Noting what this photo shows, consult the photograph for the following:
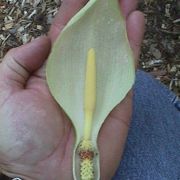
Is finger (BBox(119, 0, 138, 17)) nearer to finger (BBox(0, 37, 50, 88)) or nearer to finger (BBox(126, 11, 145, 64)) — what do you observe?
finger (BBox(126, 11, 145, 64))

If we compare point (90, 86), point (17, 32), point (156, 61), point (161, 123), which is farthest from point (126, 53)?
point (17, 32)

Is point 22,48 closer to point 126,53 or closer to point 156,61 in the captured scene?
point 126,53

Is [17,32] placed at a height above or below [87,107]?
below

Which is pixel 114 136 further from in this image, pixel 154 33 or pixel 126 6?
pixel 154 33

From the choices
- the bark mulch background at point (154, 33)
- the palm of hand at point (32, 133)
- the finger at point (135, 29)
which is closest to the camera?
the palm of hand at point (32, 133)

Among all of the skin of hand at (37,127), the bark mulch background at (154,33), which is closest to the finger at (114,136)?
the skin of hand at (37,127)

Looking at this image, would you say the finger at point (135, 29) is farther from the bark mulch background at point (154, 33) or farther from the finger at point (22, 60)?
the bark mulch background at point (154, 33)
